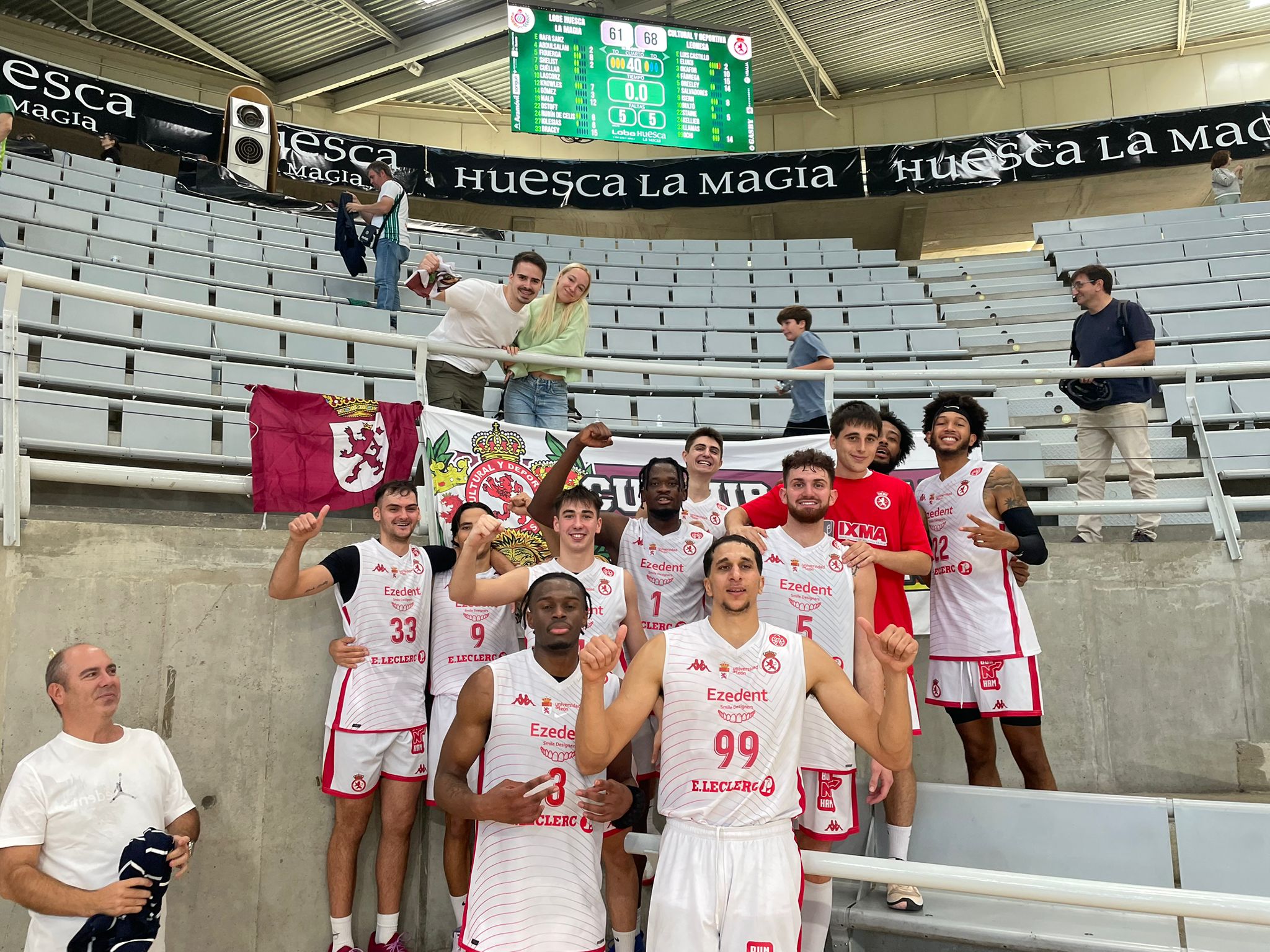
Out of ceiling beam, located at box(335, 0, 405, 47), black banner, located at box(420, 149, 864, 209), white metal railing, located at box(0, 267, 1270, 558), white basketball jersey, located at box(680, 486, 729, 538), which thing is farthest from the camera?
ceiling beam, located at box(335, 0, 405, 47)

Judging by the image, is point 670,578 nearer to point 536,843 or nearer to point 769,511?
point 769,511

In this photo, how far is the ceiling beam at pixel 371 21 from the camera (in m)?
13.6

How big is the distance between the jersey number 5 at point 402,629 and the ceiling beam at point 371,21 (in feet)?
40.3

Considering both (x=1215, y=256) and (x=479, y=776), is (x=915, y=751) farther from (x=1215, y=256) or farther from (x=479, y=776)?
(x=1215, y=256)

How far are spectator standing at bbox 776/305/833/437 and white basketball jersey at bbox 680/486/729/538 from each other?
1.43 meters

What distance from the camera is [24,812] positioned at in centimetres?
304

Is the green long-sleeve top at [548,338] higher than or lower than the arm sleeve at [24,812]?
higher

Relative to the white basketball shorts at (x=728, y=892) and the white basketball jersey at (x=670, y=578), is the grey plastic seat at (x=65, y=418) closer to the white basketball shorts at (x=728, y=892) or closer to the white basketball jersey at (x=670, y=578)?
the white basketball jersey at (x=670, y=578)

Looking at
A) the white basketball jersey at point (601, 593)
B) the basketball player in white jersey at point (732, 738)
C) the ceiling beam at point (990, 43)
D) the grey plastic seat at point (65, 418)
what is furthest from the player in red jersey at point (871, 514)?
the ceiling beam at point (990, 43)

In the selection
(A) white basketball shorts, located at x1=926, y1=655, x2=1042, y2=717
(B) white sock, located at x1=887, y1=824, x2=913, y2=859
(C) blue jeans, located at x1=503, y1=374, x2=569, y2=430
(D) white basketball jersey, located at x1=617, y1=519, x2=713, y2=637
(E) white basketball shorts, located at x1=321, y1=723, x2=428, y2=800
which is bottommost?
(B) white sock, located at x1=887, y1=824, x2=913, y2=859

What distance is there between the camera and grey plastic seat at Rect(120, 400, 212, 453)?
205 inches

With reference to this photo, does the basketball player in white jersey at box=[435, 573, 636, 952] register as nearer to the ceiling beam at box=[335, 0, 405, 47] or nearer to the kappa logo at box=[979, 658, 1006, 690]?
the kappa logo at box=[979, 658, 1006, 690]

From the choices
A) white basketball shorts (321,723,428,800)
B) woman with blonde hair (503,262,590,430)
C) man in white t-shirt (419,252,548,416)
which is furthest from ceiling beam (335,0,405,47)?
white basketball shorts (321,723,428,800)

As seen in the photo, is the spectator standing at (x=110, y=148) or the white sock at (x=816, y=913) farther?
the spectator standing at (x=110, y=148)
